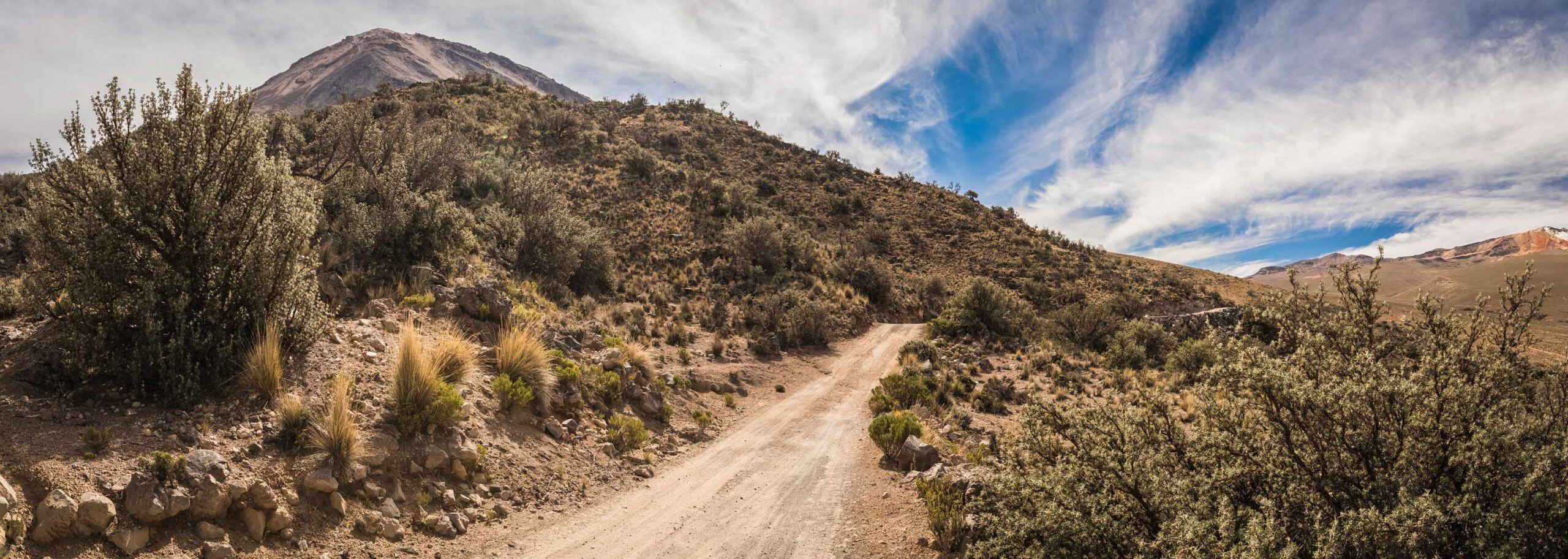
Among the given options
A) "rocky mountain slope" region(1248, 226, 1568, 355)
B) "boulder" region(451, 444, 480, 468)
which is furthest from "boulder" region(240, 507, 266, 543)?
"rocky mountain slope" region(1248, 226, 1568, 355)

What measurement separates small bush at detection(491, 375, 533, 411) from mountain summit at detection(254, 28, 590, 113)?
92.1 m

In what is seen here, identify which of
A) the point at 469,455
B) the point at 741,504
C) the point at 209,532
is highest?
the point at 209,532

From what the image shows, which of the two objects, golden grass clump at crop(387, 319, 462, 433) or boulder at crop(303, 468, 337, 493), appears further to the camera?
golden grass clump at crop(387, 319, 462, 433)

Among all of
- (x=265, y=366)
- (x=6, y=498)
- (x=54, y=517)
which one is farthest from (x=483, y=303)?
(x=6, y=498)

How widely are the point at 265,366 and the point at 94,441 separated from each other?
56.8 inches

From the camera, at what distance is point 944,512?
6.28 meters

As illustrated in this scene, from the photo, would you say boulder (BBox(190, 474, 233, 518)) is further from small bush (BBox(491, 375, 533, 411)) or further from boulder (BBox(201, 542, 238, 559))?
small bush (BBox(491, 375, 533, 411))

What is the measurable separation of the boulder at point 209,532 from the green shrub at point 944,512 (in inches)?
260

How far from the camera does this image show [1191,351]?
17.3 metres

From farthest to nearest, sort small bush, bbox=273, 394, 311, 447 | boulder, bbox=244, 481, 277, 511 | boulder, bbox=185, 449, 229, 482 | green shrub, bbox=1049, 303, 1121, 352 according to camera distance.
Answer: green shrub, bbox=1049, 303, 1121, 352, small bush, bbox=273, 394, 311, 447, boulder, bbox=244, 481, 277, 511, boulder, bbox=185, 449, 229, 482

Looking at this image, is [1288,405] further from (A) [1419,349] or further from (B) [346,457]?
(B) [346,457]

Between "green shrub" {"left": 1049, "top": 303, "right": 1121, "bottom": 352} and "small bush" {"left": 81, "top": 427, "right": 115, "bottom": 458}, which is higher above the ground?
"small bush" {"left": 81, "top": 427, "right": 115, "bottom": 458}

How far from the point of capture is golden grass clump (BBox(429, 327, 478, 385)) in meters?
7.87

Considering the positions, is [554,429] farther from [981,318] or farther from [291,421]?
[981,318]
